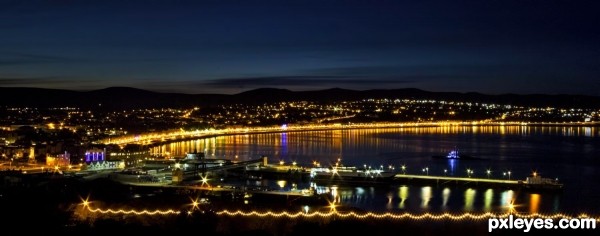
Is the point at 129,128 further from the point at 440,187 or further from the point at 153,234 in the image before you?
the point at 153,234

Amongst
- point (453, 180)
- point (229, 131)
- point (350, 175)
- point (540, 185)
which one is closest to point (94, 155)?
point (350, 175)

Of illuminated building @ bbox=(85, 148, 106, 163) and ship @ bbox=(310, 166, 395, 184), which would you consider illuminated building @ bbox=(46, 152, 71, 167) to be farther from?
ship @ bbox=(310, 166, 395, 184)

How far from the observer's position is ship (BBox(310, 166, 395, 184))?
12.9m

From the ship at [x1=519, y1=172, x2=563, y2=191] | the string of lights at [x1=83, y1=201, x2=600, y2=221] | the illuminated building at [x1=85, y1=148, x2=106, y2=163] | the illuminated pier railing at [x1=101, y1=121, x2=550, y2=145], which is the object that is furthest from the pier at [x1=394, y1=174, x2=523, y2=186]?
the illuminated pier railing at [x1=101, y1=121, x2=550, y2=145]

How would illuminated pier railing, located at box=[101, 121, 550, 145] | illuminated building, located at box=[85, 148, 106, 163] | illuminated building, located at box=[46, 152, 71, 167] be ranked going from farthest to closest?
illuminated pier railing, located at box=[101, 121, 550, 145] → illuminated building, located at box=[85, 148, 106, 163] → illuminated building, located at box=[46, 152, 71, 167]

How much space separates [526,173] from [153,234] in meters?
11.3

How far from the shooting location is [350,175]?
43.3 ft

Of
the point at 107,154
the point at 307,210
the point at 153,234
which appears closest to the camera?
the point at 153,234

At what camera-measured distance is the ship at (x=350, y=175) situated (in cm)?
1288

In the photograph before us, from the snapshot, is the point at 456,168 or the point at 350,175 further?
the point at 456,168

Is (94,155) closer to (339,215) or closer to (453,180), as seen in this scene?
(453,180)

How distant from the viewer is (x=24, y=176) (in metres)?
11.0

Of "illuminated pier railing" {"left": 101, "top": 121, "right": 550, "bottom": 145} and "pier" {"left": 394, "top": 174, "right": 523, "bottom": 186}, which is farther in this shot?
"illuminated pier railing" {"left": 101, "top": 121, "right": 550, "bottom": 145}

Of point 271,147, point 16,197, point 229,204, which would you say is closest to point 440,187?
point 229,204
